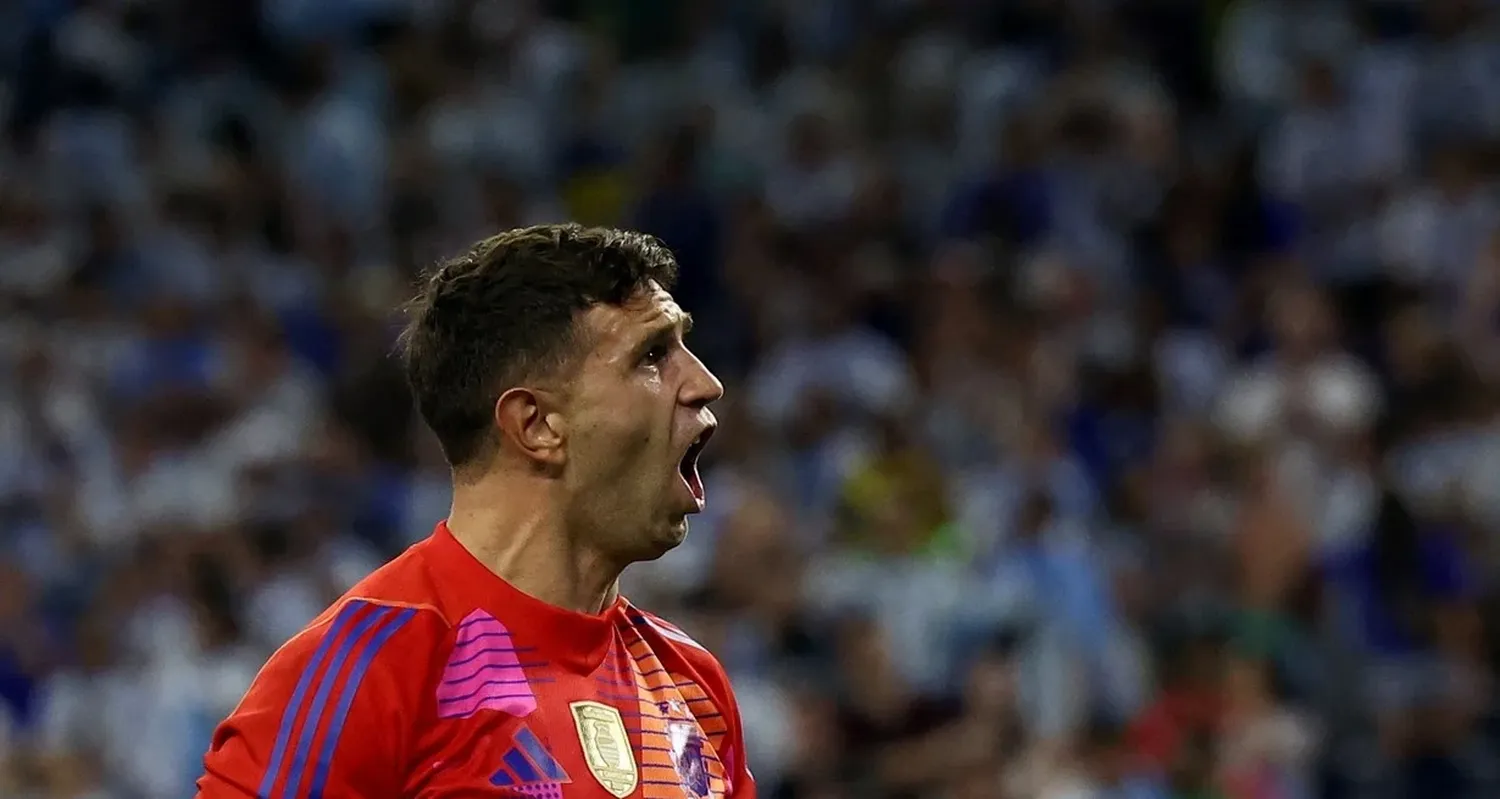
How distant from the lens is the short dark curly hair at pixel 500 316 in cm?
322

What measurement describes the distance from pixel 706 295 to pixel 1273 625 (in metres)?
3.57

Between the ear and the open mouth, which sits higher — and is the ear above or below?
above

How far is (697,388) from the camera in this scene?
10.9ft

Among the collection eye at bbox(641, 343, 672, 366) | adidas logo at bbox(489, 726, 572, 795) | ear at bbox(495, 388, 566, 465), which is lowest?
adidas logo at bbox(489, 726, 572, 795)

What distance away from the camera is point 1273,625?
795 cm

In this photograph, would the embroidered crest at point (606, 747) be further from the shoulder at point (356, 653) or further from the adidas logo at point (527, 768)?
the shoulder at point (356, 653)

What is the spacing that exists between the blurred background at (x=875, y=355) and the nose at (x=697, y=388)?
4.27 m

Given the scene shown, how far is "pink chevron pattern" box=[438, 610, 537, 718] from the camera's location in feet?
10.2

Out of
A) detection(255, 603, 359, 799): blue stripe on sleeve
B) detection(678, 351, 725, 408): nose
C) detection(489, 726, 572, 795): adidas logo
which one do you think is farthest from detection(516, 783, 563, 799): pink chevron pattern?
detection(678, 351, 725, 408): nose

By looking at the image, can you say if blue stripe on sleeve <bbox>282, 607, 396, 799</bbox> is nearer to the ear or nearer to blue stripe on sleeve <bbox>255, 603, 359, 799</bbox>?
blue stripe on sleeve <bbox>255, 603, 359, 799</bbox>

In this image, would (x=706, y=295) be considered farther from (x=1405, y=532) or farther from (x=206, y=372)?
(x=1405, y=532)

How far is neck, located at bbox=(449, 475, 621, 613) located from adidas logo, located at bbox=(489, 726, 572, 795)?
0.24 meters

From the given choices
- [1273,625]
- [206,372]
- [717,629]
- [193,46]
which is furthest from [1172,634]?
[193,46]

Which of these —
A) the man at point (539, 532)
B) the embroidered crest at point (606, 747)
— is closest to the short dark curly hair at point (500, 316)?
the man at point (539, 532)
